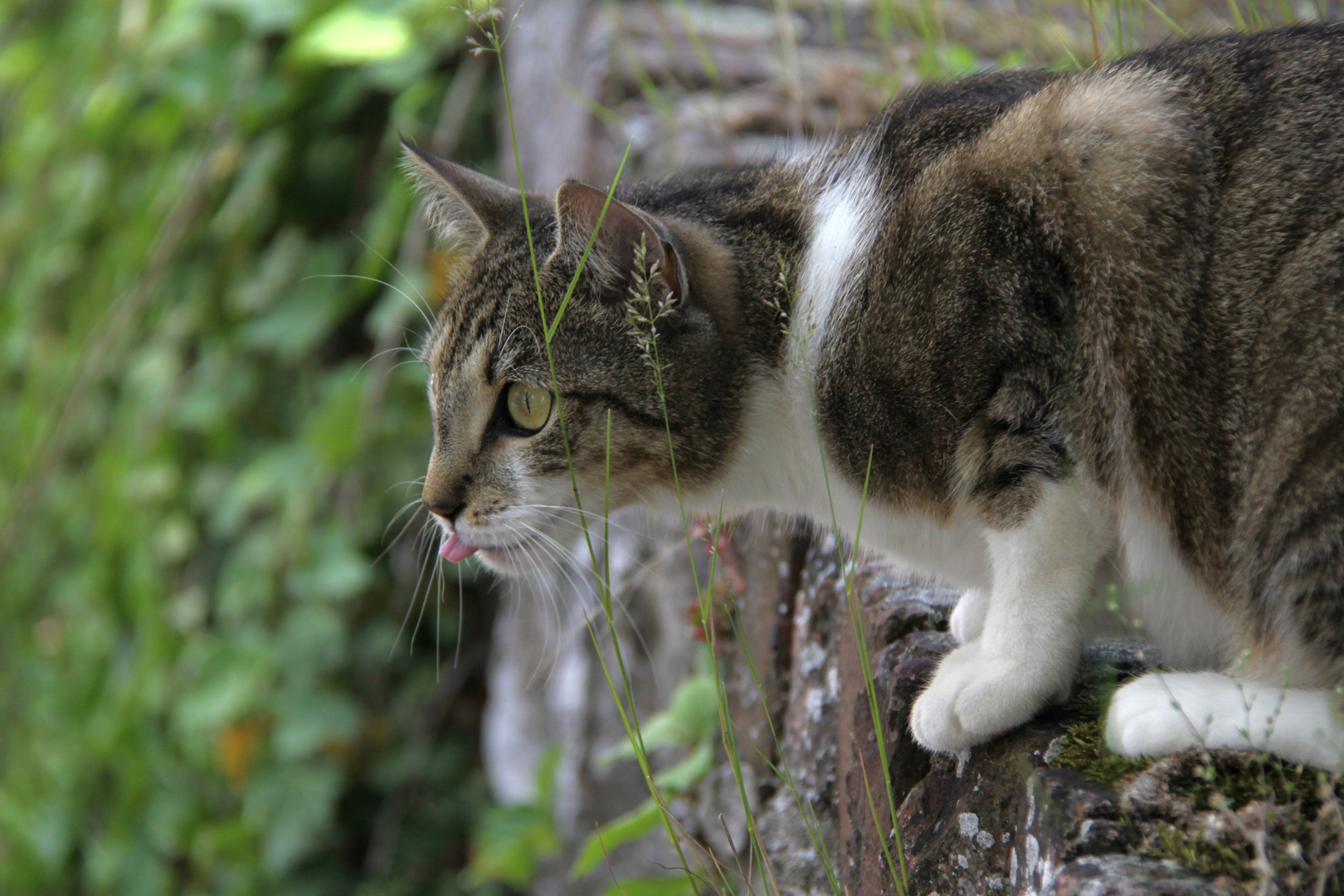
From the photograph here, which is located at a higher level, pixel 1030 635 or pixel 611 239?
pixel 611 239

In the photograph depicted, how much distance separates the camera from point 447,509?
5.34ft

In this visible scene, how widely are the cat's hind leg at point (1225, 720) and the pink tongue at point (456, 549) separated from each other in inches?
37.5

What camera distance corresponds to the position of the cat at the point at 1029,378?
1179mm

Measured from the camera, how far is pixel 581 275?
1.56m

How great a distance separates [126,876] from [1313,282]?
3.74 m

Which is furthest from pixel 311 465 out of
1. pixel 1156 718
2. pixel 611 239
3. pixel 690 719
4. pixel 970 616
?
pixel 1156 718

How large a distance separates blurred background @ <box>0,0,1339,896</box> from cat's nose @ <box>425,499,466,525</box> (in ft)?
2.91

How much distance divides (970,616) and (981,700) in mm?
281

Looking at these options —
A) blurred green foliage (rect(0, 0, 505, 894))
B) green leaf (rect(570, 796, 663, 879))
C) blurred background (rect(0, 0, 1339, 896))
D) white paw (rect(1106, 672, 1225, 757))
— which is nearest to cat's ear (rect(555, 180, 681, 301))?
white paw (rect(1106, 672, 1225, 757))

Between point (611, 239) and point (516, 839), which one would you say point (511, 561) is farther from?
point (516, 839)

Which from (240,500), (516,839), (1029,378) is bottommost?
(516,839)

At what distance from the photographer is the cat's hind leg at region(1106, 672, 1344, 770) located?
1.08 metres

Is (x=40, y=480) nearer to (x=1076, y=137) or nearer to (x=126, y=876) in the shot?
(x=126, y=876)

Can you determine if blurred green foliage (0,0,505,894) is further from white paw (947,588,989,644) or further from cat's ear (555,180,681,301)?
white paw (947,588,989,644)
